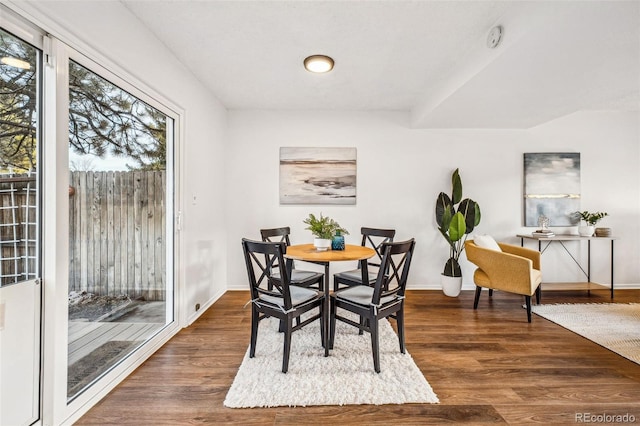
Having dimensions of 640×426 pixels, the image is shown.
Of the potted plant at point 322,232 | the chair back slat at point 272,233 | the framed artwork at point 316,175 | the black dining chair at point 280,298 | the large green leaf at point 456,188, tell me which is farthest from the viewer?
the framed artwork at point 316,175

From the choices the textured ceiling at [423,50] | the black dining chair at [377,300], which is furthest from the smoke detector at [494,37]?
the black dining chair at [377,300]

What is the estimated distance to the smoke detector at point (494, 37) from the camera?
1.96m

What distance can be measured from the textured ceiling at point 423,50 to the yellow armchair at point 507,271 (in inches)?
65.3

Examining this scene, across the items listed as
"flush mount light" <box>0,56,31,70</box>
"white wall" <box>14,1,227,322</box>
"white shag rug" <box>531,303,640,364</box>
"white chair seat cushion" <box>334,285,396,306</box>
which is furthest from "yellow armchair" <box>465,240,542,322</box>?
"flush mount light" <box>0,56,31,70</box>

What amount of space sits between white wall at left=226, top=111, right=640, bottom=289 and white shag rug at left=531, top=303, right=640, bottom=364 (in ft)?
2.75

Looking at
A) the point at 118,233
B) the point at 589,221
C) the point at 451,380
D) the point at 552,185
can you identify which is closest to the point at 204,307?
the point at 118,233

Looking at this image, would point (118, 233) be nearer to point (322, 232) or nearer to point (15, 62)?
point (15, 62)

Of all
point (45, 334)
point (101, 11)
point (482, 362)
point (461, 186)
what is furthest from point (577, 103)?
point (45, 334)

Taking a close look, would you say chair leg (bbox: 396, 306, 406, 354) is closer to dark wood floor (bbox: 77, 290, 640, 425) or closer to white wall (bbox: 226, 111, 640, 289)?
dark wood floor (bbox: 77, 290, 640, 425)

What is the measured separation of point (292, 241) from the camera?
3.96 m

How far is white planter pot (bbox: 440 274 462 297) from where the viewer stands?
12.0 ft

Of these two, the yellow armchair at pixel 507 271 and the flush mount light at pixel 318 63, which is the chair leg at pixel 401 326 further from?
the flush mount light at pixel 318 63

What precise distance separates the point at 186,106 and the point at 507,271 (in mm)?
3801

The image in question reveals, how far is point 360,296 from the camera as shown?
86.3 inches
